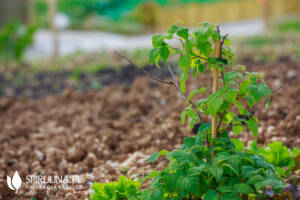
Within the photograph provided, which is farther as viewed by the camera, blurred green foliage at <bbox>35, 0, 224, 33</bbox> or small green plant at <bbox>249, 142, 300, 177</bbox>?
blurred green foliage at <bbox>35, 0, 224, 33</bbox>

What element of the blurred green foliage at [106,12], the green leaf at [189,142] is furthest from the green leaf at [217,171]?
the blurred green foliage at [106,12]

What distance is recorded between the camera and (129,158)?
2439 mm

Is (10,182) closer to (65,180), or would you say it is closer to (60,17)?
(65,180)

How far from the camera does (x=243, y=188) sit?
4.46 ft

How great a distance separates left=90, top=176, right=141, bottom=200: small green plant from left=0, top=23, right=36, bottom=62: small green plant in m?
5.12

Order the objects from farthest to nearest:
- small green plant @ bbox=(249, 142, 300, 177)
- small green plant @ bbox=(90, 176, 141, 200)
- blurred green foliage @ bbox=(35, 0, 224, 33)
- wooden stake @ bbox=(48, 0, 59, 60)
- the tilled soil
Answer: blurred green foliage @ bbox=(35, 0, 224, 33) → wooden stake @ bbox=(48, 0, 59, 60) → the tilled soil → small green plant @ bbox=(249, 142, 300, 177) → small green plant @ bbox=(90, 176, 141, 200)

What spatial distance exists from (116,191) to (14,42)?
5449 mm

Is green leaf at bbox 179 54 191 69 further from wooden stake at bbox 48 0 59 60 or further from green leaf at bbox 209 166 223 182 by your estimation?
wooden stake at bbox 48 0 59 60

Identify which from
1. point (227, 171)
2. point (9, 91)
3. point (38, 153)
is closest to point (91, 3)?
point (9, 91)

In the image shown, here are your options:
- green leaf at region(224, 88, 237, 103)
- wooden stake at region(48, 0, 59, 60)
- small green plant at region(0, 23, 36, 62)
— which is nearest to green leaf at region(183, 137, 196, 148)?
green leaf at region(224, 88, 237, 103)

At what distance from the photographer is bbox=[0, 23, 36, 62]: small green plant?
6129mm

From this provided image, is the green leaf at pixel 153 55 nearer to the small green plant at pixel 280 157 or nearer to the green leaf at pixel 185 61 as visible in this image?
the green leaf at pixel 185 61

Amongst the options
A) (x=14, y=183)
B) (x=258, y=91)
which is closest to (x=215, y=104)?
(x=258, y=91)

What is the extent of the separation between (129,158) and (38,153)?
70cm
